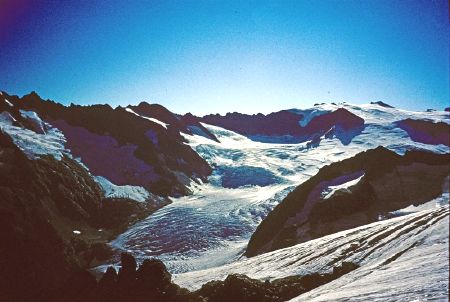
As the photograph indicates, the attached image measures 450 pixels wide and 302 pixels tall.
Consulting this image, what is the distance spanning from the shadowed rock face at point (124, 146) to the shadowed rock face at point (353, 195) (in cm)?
5550

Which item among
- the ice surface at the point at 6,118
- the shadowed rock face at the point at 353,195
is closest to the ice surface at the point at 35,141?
the ice surface at the point at 6,118

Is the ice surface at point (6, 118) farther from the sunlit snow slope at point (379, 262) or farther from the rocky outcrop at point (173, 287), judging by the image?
the sunlit snow slope at point (379, 262)

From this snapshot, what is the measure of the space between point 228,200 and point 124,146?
144ft

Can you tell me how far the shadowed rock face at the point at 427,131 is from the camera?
6289 inches

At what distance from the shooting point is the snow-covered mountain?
30.4m

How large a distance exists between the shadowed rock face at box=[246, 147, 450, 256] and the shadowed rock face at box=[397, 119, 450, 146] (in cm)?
10412

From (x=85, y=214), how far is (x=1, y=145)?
23.8 metres

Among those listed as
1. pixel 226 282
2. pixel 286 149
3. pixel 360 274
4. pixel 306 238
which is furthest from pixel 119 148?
pixel 360 274

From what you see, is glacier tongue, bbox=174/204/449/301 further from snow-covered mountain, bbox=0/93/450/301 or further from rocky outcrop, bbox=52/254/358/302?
rocky outcrop, bbox=52/254/358/302

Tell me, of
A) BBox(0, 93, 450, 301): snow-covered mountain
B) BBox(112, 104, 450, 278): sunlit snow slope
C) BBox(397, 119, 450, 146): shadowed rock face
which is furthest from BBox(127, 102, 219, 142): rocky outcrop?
BBox(397, 119, 450, 146): shadowed rock face

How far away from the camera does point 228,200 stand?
10681 centimetres

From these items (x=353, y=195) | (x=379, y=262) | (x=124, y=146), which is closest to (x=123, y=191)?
(x=124, y=146)

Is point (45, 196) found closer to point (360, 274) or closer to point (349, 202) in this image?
point (349, 202)

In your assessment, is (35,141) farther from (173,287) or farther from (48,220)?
(173,287)
